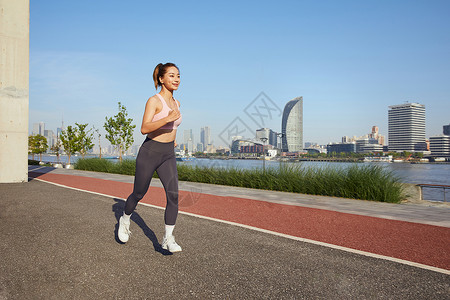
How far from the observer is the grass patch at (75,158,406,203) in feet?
29.7

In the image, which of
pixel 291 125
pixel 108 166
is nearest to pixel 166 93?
pixel 291 125

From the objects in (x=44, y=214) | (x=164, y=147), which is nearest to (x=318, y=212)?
(x=164, y=147)

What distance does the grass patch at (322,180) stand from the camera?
9.04 metres

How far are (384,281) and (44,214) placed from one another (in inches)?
224

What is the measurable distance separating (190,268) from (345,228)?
121 inches

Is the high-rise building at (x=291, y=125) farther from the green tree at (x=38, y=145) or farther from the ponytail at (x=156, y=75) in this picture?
the green tree at (x=38, y=145)

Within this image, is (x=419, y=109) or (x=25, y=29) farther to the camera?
(x=419, y=109)

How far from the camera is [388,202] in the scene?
8.67m

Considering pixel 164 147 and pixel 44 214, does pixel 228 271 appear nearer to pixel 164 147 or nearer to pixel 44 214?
pixel 164 147

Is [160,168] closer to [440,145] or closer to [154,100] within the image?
[154,100]

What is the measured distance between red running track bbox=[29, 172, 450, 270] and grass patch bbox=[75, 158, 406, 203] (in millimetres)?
2995

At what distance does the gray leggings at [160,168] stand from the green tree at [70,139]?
33.2 m

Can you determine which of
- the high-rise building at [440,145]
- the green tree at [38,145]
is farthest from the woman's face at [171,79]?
the high-rise building at [440,145]

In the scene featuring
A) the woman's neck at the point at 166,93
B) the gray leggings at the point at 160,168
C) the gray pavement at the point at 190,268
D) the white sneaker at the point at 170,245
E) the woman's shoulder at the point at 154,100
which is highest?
the woman's neck at the point at 166,93
